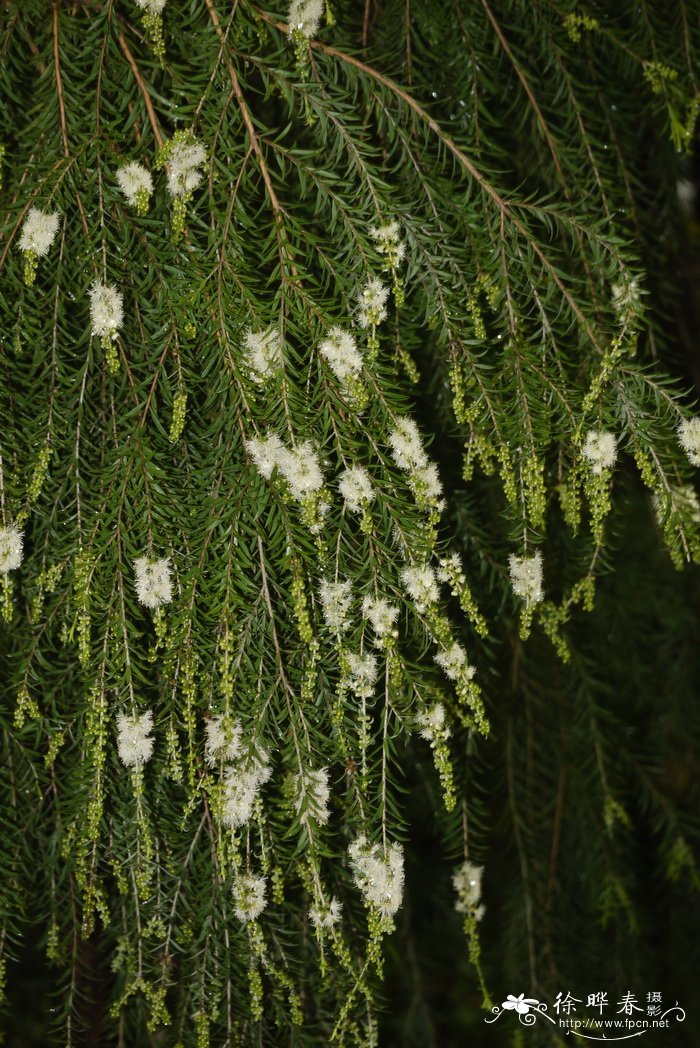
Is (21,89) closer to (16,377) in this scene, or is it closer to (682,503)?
(16,377)

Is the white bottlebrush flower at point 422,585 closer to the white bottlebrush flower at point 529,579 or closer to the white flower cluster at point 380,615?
the white flower cluster at point 380,615

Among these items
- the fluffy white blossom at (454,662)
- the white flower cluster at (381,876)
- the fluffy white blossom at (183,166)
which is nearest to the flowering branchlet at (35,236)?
the fluffy white blossom at (183,166)

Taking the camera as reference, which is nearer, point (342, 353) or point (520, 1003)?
point (342, 353)

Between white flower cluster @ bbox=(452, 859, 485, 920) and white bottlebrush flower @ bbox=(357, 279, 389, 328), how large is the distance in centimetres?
81

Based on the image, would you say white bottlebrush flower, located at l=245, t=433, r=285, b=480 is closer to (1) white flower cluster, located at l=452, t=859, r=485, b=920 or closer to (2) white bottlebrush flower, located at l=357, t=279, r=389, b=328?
(2) white bottlebrush flower, located at l=357, t=279, r=389, b=328

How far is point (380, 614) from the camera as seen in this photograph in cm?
86

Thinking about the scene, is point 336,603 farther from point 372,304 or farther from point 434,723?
point 372,304

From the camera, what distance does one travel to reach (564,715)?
→ 161 centimetres

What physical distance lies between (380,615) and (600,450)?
0.31 m

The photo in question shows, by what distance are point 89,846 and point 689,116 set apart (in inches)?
48.2

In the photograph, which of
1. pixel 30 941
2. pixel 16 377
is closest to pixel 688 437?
pixel 16 377

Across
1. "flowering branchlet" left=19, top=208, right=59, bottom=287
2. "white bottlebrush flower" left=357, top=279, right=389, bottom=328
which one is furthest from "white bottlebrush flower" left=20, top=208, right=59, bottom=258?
"white bottlebrush flower" left=357, top=279, right=389, bottom=328

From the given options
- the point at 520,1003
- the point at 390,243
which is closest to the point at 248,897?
the point at 390,243

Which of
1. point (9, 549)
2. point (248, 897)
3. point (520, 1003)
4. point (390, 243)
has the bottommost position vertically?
point (520, 1003)
